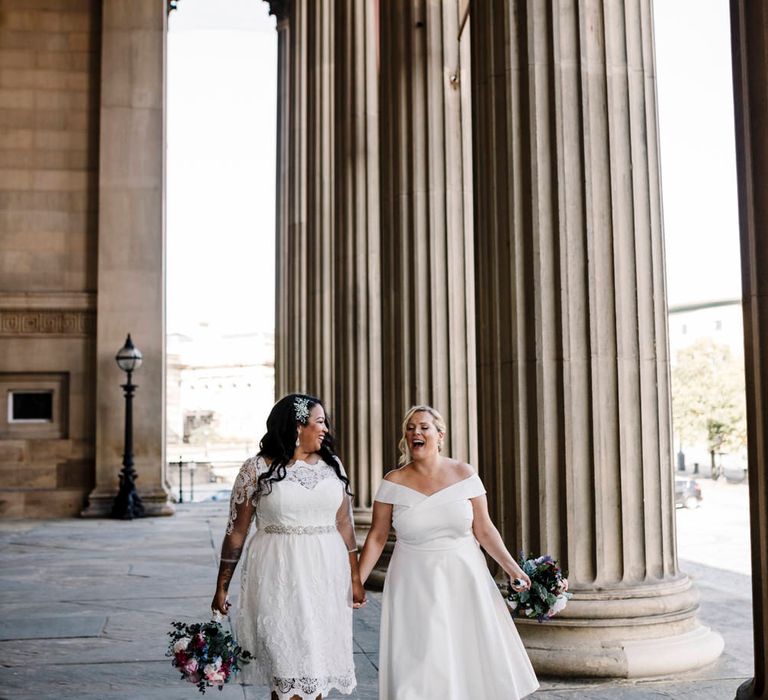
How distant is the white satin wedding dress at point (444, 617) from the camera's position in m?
6.02

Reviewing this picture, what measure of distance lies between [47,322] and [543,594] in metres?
22.0

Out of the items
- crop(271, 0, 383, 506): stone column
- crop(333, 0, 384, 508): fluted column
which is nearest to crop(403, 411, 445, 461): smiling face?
crop(271, 0, 383, 506): stone column

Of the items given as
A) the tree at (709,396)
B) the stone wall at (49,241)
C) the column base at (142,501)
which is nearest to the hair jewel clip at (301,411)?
the column base at (142,501)

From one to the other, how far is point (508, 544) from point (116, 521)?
17.5 m

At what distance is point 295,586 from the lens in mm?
6004

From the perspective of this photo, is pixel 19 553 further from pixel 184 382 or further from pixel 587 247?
pixel 184 382

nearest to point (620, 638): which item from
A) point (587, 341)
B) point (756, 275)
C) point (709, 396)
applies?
point (587, 341)

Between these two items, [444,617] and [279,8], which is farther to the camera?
[279,8]

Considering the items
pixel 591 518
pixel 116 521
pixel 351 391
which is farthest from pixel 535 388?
pixel 116 521

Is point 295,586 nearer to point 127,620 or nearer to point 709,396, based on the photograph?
point 127,620

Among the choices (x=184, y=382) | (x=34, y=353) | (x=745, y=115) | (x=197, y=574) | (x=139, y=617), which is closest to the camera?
(x=745, y=115)

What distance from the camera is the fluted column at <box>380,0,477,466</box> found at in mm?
12031

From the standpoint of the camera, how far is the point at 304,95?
2648 cm

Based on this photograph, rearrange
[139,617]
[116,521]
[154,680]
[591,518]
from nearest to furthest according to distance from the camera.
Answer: [591,518], [154,680], [139,617], [116,521]
